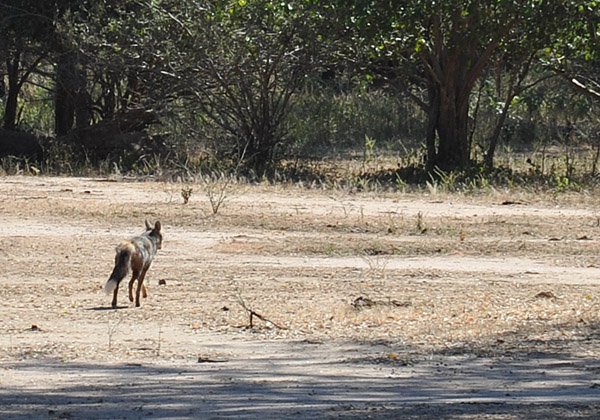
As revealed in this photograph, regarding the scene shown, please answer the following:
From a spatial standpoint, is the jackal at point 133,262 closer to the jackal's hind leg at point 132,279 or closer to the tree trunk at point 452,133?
the jackal's hind leg at point 132,279

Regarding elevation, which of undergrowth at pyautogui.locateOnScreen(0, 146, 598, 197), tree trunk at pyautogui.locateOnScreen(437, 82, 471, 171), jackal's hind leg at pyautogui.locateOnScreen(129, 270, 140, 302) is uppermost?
tree trunk at pyautogui.locateOnScreen(437, 82, 471, 171)

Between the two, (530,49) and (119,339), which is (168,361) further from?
(530,49)

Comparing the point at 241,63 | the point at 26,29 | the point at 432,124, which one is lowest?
the point at 432,124

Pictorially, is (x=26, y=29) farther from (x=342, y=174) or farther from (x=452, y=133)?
(x=452, y=133)

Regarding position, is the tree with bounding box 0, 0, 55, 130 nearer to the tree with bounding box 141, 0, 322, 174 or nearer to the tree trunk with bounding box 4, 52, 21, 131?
the tree trunk with bounding box 4, 52, 21, 131

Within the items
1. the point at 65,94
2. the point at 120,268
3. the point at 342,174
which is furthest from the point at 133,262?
the point at 65,94

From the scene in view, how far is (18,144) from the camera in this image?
20.6m

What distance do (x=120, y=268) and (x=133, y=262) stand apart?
20cm

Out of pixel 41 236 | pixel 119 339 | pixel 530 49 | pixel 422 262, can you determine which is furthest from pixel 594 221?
pixel 119 339

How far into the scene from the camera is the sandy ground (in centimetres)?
653

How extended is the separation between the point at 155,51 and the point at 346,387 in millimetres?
12837

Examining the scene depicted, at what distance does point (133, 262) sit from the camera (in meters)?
9.45

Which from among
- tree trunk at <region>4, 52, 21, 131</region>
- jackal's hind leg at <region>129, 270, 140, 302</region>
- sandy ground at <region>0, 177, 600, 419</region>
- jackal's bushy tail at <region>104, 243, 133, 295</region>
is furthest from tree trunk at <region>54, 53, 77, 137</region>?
jackal's bushy tail at <region>104, 243, 133, 295</region>

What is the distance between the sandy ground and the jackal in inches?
9.2
